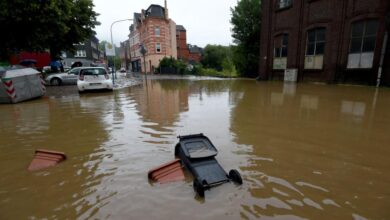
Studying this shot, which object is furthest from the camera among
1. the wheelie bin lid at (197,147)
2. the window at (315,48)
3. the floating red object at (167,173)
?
the window at (315,48)

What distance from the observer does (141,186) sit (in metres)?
3.25

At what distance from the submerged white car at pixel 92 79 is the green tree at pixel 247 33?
830 inches

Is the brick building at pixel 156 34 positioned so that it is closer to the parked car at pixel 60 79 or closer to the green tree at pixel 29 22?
the parked car at pixel 60 79

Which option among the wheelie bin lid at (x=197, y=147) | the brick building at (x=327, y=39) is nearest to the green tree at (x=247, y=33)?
the brick building at (x=327, y=39)

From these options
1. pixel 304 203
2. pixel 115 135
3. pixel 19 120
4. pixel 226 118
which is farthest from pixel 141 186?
pixel 19 120

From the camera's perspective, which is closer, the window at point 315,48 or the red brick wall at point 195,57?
the window at point 315,48

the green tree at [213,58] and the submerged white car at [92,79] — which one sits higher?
the green tree at [213,58]

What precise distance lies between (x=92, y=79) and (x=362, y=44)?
18.1 meters

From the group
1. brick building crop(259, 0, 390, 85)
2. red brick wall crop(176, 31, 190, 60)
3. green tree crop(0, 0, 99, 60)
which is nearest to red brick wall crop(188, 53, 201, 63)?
red brick wall crop(176, 31, 190, 60)

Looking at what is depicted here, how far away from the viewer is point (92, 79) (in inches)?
557

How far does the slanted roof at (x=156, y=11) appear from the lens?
49062 mm

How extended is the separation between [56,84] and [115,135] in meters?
18.7

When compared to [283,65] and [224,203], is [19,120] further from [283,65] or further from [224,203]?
[283,65]

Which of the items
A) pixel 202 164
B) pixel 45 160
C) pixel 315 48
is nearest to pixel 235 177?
pixel 202 164
